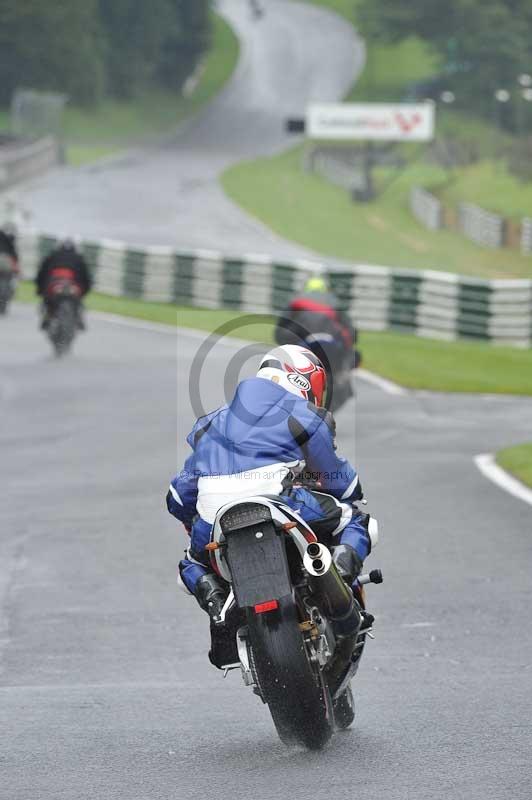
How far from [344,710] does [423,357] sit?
60.7 ft

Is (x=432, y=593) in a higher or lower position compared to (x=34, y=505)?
higher

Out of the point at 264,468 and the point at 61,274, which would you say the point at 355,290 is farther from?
the point at 264,468

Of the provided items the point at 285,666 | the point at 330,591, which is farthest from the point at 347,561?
the point at 285,666

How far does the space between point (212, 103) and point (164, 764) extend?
343ft

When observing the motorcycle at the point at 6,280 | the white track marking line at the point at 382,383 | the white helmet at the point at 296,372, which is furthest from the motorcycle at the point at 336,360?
the motorcycle at the point at 6,280

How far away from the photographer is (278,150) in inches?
3632

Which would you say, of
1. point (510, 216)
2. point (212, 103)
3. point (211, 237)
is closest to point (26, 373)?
point (211, 237)

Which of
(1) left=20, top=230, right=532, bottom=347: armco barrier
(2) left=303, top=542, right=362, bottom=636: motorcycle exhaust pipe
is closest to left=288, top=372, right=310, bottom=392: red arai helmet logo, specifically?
(2) left=303, top=542, right=362, bottom=636: motorcycle exhaust pipe

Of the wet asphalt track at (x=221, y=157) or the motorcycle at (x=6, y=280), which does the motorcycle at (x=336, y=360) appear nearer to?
the motorcycle at (x=6, y=280)

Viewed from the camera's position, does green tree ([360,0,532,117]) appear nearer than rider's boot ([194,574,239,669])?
No

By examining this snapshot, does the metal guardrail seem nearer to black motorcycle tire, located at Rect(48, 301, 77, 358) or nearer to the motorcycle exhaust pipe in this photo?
black motorcycle tire, located at Rect(48, 301, 77, 358)

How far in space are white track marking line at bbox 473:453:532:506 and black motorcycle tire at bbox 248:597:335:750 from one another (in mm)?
6794

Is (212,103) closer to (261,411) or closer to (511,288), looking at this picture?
(511,288)

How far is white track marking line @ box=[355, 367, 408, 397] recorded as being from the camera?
813 inches
